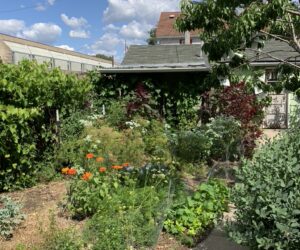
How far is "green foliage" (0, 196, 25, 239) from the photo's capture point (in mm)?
4699

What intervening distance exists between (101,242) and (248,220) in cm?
146

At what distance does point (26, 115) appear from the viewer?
20.6 feet

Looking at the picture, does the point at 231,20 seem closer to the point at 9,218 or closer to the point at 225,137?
the point at 9,218

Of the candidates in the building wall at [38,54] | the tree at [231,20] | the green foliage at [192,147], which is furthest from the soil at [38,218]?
the building wall at [38,54]

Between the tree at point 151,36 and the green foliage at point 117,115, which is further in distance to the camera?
the tree at point 151,36

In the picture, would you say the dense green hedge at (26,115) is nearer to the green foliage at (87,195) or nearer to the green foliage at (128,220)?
the green foliage at (87,195)

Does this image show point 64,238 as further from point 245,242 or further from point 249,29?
point 249,29

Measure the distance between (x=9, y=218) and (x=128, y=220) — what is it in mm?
1432

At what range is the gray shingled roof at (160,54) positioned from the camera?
19125mm

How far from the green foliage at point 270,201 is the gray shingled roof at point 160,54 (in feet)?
49.3

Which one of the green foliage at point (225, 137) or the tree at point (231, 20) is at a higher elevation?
the tree at point (231, 20)

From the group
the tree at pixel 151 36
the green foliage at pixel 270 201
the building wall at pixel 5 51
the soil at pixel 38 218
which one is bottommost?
the soil at pixel 38 218

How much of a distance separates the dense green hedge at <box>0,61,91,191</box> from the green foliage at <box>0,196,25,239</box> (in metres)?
1.44

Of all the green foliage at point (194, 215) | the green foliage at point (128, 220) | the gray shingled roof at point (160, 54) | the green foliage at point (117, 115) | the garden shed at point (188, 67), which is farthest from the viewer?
the gray shingled roof at point (160, 54)
